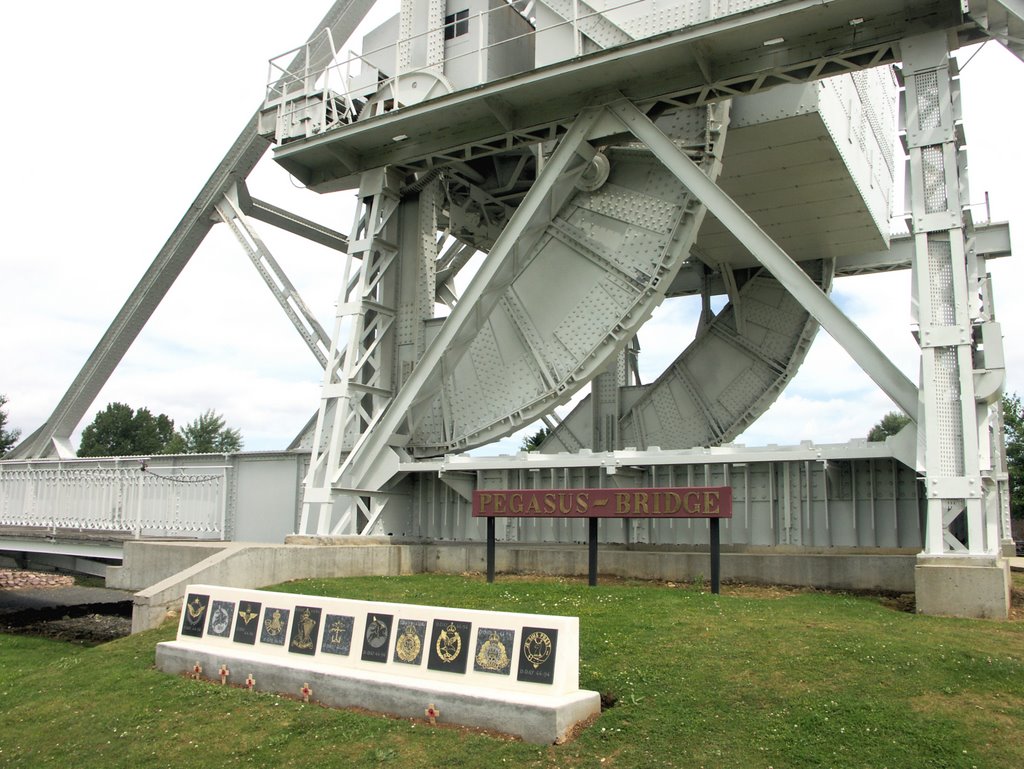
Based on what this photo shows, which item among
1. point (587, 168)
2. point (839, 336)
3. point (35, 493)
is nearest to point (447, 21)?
point (587, 168)

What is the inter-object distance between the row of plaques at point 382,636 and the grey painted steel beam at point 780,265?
24.5 ft

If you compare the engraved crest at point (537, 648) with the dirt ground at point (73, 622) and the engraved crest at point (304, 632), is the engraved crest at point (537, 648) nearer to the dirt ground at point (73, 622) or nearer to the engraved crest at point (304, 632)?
the engraved crest at point (304, 632)

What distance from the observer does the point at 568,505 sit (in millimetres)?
13578

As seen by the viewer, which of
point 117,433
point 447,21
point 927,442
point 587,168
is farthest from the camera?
point 117,433

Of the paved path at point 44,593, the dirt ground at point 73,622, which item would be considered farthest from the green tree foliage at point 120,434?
the dirt ground at point 73,622

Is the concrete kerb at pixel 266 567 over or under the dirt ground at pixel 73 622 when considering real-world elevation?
over

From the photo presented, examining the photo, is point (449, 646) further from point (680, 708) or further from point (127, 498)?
point (127, 498)

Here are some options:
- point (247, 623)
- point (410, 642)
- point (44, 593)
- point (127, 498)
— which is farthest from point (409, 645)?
point (44, 593)

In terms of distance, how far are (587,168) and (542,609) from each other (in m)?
8.85

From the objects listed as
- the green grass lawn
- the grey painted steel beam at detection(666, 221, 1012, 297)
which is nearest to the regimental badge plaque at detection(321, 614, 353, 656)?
the green grass lawn

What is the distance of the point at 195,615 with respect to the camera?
420 inches

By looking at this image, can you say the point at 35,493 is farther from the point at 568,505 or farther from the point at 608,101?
the point at 608,101

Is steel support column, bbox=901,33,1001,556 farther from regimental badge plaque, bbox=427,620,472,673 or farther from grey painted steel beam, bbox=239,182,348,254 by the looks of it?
grey painted steel beam, bbox=239,182,348,254

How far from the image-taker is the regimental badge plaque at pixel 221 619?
33.7 feet
